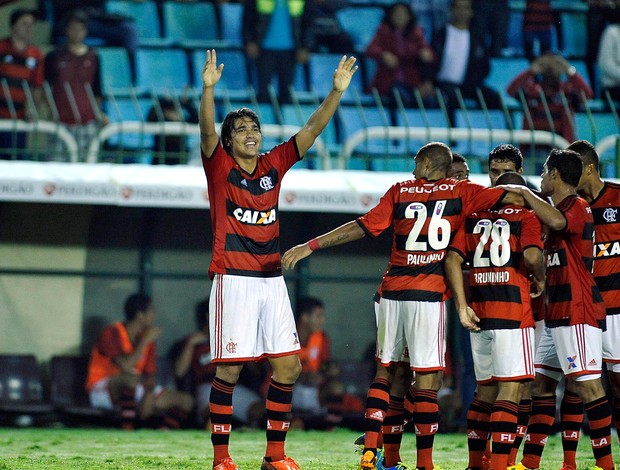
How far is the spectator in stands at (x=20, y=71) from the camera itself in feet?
38.1

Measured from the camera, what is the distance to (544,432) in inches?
260

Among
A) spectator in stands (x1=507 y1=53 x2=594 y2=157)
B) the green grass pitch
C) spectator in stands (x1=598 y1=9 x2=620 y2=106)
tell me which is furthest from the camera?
spectator in stands (x1=598 y1=9 x2=620 y2=106)

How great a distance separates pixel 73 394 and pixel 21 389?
0.45 metres

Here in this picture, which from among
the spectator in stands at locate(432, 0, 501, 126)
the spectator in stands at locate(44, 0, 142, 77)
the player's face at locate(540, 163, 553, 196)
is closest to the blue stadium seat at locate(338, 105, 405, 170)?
the spectator in stands at locate(432, 0, 501, 126)

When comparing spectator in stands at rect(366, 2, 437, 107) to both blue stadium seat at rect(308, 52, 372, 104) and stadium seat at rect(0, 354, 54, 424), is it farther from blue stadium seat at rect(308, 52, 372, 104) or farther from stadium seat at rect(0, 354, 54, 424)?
stadium seat at rect(0, 354, 54, 424)

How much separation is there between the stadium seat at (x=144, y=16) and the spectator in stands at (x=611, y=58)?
533 centimetres

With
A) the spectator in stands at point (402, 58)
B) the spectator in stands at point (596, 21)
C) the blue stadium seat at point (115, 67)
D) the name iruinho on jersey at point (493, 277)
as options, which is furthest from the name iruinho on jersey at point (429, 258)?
the spectator in stands at point (596, 21)

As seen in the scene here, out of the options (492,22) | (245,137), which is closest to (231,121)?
(245,137)

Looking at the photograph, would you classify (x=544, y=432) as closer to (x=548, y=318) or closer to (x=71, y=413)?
(x=548, y=318)

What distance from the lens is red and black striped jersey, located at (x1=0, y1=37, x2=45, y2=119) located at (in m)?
11.8

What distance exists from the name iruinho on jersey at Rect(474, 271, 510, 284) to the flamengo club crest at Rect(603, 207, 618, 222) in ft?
3.18

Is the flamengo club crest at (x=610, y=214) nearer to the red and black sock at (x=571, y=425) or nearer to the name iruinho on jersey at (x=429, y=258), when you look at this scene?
the red and black sock at (x=571, y=425)

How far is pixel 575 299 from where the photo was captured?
6.26 meters

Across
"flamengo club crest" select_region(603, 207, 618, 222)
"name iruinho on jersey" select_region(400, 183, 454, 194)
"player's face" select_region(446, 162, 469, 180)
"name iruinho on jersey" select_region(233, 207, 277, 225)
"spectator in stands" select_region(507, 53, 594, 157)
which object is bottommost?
"name iruinho on jersey" select_region(233, 207, 277, 225)
